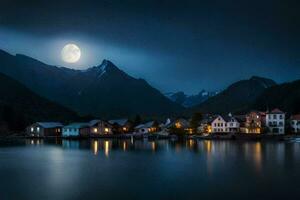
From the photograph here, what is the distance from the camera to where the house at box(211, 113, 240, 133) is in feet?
363

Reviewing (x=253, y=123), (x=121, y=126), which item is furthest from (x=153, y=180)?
(x=121, y=126)

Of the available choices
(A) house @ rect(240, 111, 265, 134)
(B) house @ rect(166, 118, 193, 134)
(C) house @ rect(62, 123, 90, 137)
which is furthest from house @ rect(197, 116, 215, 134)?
(C) house @ rect(62, 123, 90, 137)

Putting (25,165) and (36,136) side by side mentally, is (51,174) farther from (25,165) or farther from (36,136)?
(36,136)

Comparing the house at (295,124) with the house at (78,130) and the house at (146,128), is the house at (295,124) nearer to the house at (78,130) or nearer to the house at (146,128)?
the house at (146,128)

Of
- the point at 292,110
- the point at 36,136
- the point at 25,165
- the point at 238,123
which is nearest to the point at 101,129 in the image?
the point at 36,136

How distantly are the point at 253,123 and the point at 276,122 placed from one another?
237 inches

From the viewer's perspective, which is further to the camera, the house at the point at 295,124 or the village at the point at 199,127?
the house at the point at 295,124

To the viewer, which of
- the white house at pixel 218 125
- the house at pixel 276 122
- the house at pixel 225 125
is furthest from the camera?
the white house at pixel 218 125

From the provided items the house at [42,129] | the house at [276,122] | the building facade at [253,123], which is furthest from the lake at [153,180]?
the house at [42,129]

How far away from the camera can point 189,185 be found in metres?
29.6

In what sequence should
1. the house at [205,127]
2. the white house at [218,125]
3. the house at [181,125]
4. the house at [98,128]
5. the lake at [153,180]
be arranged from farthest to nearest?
the house at [98,128], the house at [181,125], the house at [205,127], the white house at [218,125], the lake at [153,180]

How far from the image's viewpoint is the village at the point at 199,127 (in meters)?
108

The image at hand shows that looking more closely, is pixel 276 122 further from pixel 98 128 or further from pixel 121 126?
pixel 98 128

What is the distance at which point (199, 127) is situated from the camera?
121625mm
